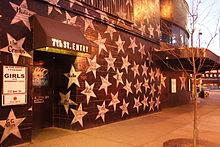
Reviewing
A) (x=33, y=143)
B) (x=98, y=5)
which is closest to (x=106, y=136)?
(x=33, y=143)

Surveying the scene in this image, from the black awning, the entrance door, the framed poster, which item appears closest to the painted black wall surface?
the entrance door

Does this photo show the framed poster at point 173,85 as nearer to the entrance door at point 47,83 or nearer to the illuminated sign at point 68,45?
the entrance door at point 47,83

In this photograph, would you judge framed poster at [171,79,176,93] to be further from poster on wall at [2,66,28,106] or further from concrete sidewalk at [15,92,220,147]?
poster on wall at [2,66,28,106]

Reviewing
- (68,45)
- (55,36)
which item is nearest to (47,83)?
(68,45)

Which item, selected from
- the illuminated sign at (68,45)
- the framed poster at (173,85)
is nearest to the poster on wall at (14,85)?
the illuminated sign at (68,45)

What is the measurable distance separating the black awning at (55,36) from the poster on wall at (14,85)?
0.93 meters

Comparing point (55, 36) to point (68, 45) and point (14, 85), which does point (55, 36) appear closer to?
point (68, 45)

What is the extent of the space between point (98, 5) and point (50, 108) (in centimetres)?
487

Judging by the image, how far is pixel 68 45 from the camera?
6625 millimetres

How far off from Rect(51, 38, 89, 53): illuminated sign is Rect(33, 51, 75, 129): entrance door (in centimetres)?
99

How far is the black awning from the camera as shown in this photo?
241 inches

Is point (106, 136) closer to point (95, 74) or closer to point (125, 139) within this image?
point (125, 139)

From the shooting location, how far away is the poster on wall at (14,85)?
580 centimetres

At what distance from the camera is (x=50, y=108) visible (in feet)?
27.7
